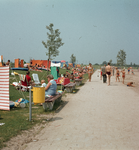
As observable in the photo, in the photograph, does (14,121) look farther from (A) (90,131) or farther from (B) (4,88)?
(A) (90,131)

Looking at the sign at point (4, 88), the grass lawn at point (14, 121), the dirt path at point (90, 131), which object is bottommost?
the dirt path at point (90, 131)

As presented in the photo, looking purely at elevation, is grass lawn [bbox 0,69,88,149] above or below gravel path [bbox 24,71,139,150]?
above

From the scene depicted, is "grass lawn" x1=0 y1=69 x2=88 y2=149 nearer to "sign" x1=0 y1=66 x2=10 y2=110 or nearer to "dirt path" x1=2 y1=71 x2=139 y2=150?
"sign" x1=0 y1=66 x2=10 y2=110

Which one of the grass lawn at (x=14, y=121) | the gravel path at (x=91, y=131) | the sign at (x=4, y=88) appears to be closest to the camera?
the gravel path at (x=91, y=131)

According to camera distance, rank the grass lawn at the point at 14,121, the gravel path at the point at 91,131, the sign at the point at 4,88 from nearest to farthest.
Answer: the gravel path at the point at 91,131, the grass lawn at the point at 14,121, the sign at the point at 4,88

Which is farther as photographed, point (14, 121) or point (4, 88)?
point (4, 88)

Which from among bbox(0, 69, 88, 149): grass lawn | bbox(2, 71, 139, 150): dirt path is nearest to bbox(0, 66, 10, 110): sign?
bbox(0, 69, 88, 149): grass lawn

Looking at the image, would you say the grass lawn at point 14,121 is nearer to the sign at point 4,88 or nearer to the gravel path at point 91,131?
the sign at point 4,88

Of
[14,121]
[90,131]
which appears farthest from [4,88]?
[90,131]

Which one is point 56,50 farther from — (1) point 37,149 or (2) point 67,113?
(1) point 37,149

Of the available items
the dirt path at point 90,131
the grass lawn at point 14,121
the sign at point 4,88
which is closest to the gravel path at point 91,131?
the dirt path at point 90,131

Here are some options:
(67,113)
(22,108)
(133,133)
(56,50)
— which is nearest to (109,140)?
(133,133)

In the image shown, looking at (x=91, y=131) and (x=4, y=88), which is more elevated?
(x=4, y=88)

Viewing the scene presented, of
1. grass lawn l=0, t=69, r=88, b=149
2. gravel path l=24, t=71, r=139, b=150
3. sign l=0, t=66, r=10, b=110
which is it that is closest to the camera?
gravel path l=24, t=71, r=139, b=150
